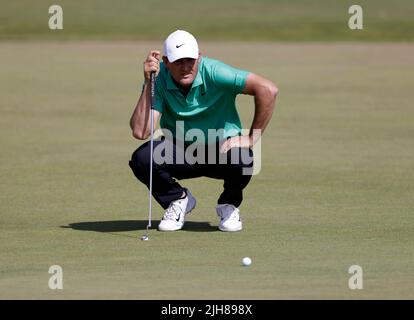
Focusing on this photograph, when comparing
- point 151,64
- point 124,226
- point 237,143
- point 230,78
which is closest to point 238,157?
point 237,143

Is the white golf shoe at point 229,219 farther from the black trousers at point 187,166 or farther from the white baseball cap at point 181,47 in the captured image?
the white baseball cap at point 181,47

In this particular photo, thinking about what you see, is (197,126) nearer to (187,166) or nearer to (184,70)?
(187,166)

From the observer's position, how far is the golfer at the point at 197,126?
1080 centimetres

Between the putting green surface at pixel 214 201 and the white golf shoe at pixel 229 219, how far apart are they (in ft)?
0.30

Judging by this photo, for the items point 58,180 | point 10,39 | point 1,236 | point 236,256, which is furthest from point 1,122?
point 10,39

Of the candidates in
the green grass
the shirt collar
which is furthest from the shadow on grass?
the green grass

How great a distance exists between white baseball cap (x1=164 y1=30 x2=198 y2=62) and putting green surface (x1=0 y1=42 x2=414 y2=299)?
1536 millimetres

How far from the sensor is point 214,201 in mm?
13070

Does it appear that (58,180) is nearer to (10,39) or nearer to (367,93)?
(367,93)

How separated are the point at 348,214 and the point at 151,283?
350cm

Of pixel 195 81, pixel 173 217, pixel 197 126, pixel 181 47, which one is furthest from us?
pixel 173 217

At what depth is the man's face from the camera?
10.7 metres

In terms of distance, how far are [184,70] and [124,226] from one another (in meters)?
1.67

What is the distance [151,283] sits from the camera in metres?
9.03
